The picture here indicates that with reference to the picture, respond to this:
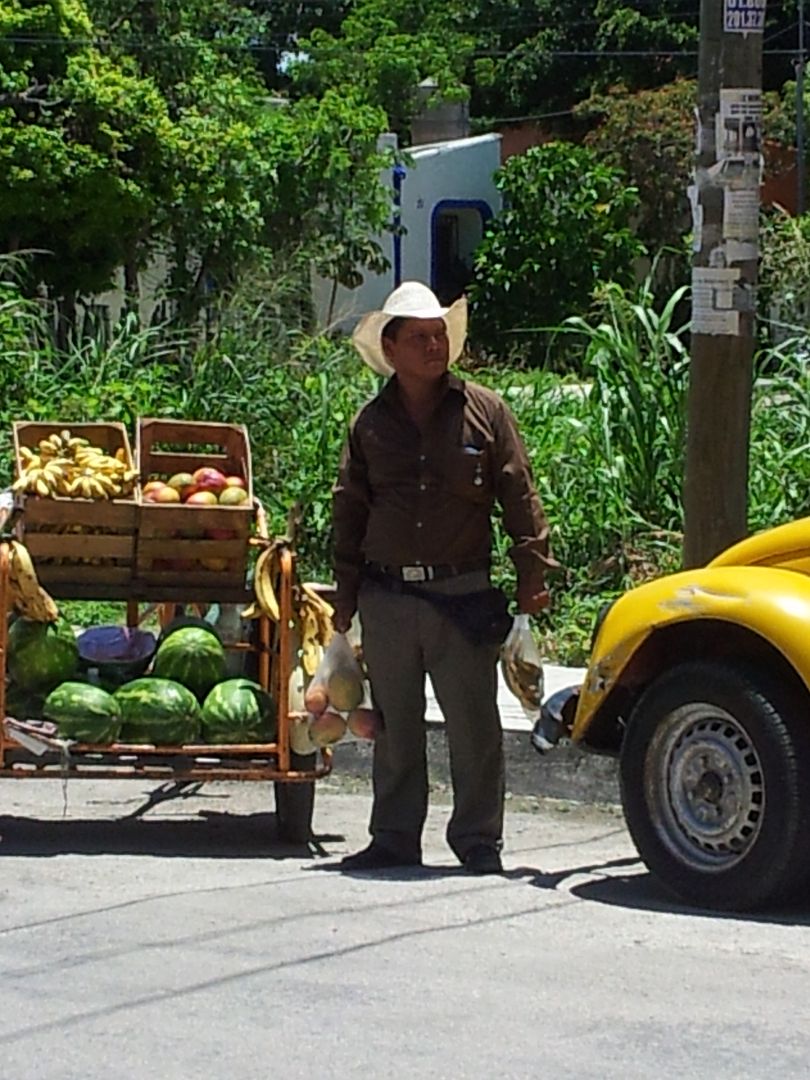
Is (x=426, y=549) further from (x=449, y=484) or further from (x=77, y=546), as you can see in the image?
(x=77, y=546)

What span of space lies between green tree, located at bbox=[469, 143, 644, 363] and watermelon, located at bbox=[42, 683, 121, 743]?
86.0 ft

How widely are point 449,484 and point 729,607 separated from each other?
1151 mm

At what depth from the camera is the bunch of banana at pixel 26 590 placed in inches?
296

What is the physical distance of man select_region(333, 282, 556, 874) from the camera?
7004 mm

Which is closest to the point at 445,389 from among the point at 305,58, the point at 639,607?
the point at 639,607

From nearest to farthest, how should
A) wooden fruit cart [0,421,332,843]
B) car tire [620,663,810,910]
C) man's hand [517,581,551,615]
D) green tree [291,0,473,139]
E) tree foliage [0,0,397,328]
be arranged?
car tire [620,663,810,910] → man's hand [517,581,551,615] → wooden fruit cart [0,421,332,843] → tree foliage [0,0,397,328] → green tree [291,0,473,139]

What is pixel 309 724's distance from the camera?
7461 mm

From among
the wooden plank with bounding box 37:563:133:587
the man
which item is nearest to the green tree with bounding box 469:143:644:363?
the wooden plank with bounding box 37:563:133:587

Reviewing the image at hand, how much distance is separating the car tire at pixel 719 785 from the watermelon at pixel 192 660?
71.8 inches

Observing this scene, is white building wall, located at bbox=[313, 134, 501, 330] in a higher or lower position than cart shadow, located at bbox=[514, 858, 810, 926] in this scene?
higher

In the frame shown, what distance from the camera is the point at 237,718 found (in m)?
7.56

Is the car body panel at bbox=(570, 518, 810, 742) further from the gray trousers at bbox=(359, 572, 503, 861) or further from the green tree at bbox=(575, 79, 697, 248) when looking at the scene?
the green tree at bbox=(575, 79, 697, 248)

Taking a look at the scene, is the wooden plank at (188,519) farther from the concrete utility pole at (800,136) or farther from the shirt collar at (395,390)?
the concrete utility pole at (800,136)

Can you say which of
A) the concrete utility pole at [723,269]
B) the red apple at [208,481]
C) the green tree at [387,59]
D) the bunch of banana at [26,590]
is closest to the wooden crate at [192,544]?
the red apple at [208,481]
